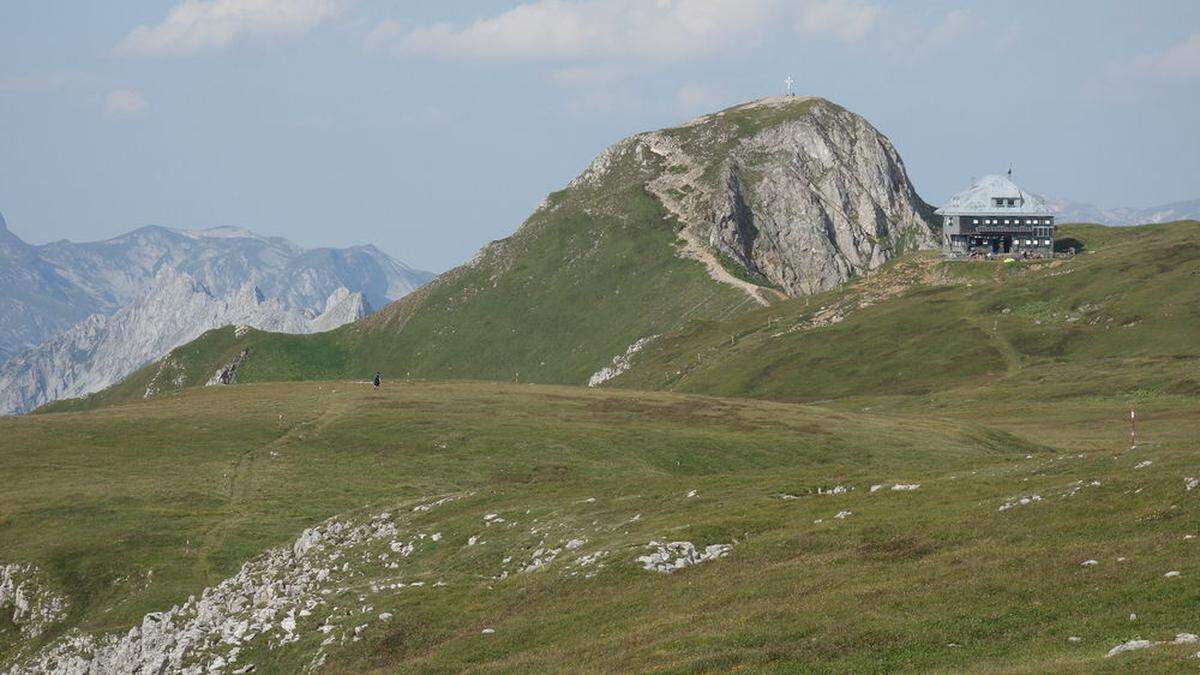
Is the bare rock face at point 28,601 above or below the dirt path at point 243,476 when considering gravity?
below

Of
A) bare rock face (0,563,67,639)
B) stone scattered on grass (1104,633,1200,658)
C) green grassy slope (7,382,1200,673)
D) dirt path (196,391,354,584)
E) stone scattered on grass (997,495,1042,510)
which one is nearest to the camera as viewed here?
stone scattered on grass (1104,633,1200,658)

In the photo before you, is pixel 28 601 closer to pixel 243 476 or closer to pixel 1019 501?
pixel 243 476

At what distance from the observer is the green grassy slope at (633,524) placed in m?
41.7

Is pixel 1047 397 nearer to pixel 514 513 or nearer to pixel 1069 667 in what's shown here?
pixel 514 513

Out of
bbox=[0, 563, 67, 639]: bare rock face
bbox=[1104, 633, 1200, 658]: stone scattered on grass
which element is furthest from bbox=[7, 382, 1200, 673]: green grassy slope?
bbox=[0, 563, 67, 639]: bare rock face

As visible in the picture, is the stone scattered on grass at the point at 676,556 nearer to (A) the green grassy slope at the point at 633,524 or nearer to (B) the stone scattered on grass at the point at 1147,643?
(A) the green grassy slope at the point at 633,524

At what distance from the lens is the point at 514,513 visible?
77.1m

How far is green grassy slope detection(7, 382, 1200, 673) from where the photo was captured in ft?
137

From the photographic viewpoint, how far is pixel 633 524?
6862 cm

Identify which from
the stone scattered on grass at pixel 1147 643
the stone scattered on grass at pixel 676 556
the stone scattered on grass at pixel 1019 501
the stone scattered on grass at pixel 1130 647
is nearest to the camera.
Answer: the stone scattered on grass at pixel 1147 643

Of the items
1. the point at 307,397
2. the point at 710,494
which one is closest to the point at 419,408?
the point at 307,397

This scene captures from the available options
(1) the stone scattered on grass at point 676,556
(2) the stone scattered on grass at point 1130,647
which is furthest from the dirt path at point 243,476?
(2) the stone scattered on grass at point 1130,647

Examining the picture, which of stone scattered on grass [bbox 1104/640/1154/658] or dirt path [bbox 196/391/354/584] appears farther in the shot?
dirt path [bbox 196/391/354/584]

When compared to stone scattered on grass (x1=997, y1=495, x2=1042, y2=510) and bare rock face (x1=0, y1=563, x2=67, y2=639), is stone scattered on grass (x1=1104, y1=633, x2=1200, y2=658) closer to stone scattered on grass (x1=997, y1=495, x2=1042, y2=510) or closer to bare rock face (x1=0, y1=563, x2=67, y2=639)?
stone scattered on grass (x1=997, y1=495, x2=1042, y2=510)
